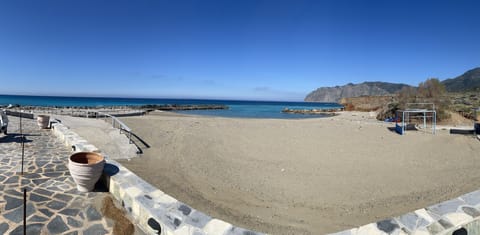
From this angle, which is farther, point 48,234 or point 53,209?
point 53,209

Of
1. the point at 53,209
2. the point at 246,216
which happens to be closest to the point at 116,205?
the point at 53,209

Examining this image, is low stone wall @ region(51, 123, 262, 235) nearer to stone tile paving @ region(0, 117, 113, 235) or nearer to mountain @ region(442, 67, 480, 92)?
stone tile paving @ region(0, 117, 113, 235)

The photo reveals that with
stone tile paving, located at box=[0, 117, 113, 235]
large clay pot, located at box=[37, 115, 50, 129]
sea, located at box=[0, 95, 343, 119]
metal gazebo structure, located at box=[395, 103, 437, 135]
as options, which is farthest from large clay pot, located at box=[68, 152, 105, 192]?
sea, located at box=[0, 95, 343, 119]

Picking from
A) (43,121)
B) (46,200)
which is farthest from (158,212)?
(43,121)

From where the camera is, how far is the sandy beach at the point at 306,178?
4.41 metres

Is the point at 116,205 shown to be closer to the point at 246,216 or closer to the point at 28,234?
the point at 28,234

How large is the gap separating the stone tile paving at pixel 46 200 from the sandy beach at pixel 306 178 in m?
1.72

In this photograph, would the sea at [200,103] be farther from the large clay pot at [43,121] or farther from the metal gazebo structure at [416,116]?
the large clay pot at [43,121]

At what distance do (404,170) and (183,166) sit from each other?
6.63 m

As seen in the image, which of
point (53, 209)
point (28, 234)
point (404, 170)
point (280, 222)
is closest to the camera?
point (28, 234)

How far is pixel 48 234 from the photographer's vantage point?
289 centimetres

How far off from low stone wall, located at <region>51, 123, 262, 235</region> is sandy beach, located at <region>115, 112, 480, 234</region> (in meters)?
1.30

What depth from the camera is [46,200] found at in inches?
148

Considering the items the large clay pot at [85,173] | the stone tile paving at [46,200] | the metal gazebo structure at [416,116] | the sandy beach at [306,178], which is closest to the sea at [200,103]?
the metal gazebo structure at [416,116]
